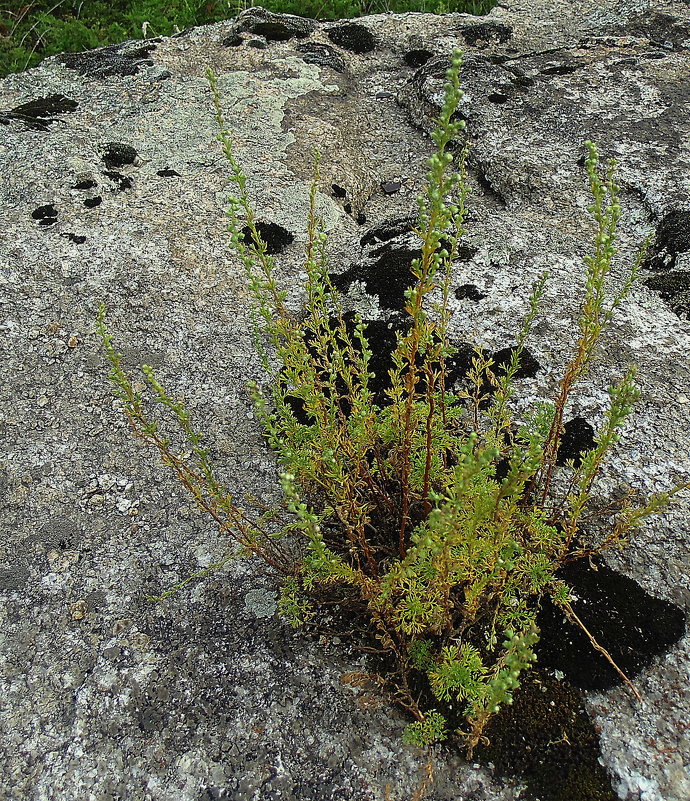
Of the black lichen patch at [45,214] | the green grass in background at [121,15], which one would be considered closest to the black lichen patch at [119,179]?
the black lichen patch at [45,214]

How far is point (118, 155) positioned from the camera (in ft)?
19.3

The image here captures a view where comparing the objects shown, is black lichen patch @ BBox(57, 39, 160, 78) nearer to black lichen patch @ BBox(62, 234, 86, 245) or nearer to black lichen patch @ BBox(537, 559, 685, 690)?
black lichen patch @ BBox(62, 234, 86, 245)

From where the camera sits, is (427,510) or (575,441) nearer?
(427,510)

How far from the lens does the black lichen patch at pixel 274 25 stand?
24.9 feet

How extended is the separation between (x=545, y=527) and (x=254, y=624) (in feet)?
4.78

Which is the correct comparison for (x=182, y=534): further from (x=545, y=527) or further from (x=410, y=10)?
(x=410, y=10)

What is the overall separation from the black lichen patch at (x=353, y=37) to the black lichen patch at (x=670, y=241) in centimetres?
455

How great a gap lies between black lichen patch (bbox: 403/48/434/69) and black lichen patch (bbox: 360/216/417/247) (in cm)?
306

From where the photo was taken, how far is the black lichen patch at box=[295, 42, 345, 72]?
7332 mm

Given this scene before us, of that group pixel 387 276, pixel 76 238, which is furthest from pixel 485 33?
pixel 76 238

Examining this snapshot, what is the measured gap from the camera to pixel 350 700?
285 centimetres

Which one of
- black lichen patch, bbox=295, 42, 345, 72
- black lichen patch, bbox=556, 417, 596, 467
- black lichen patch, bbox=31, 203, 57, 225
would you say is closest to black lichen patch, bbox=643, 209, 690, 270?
black lichen patch, bbox=556, 417, 596, 467

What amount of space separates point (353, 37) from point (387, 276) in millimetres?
4636

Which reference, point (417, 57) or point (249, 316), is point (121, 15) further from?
point (249, 316)
